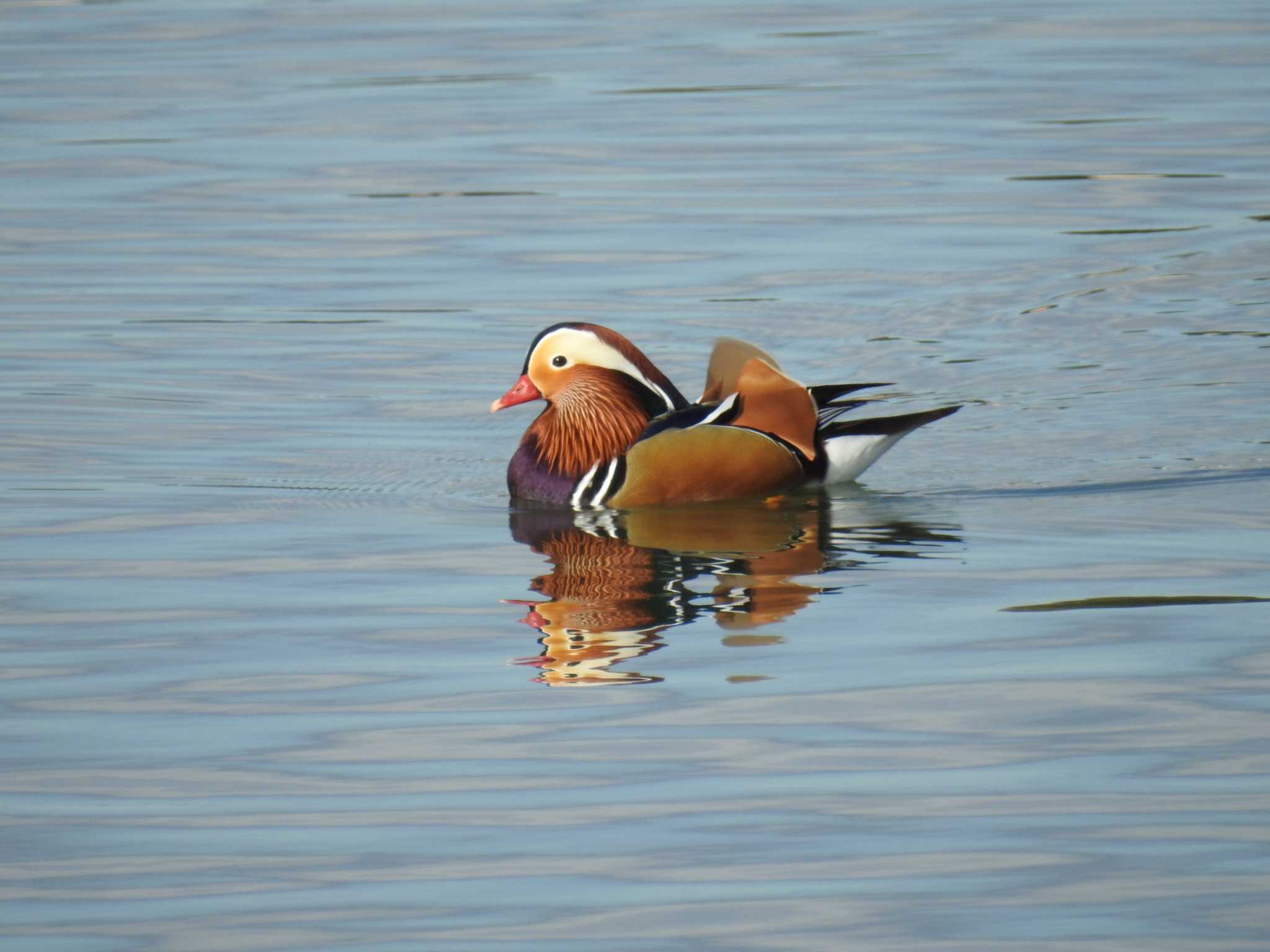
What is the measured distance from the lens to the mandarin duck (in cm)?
1006

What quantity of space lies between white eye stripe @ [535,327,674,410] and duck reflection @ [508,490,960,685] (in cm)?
84

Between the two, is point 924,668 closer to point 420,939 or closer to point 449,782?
point 449,782

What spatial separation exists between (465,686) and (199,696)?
2.77ft

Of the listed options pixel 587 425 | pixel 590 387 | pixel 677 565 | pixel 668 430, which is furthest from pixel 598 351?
pixel 677 565

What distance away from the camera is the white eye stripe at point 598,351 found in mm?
10633

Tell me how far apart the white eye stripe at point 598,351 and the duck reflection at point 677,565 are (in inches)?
33.1

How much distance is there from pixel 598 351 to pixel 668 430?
743 millimetres

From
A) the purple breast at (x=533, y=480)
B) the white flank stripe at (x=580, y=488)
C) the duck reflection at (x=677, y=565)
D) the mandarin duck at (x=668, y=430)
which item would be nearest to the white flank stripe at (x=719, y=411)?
the mandarin duck at (x=668, y=430)

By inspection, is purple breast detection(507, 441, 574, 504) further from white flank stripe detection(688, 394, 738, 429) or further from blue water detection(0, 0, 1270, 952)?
white flank stripe detection(688, 394, 738, 429)

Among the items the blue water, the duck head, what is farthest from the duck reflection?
the duck head

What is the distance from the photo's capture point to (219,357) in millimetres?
13320

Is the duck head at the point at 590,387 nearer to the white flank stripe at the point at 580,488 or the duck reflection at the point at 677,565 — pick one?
the white flank stripe at the point at 580,488

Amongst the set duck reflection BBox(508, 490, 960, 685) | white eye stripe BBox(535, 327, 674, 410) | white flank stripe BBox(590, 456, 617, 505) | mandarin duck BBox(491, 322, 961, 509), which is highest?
white eye stripe BBox(535, 327, 674, 410)

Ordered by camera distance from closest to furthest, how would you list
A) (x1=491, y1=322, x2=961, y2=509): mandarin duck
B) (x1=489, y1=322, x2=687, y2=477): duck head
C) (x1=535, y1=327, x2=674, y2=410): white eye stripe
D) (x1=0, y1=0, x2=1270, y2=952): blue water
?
1. (x1=0, y1=0, x2=1270, y2=952): blue water
2. (x1=491, y1=322, x2=961, y2=509): mandarin duck
3. (x1=489, y1=322, x2=687, y2=477): duck head
4. (x1=535, y1=327, x2=674, y2=410): white eye stripe
